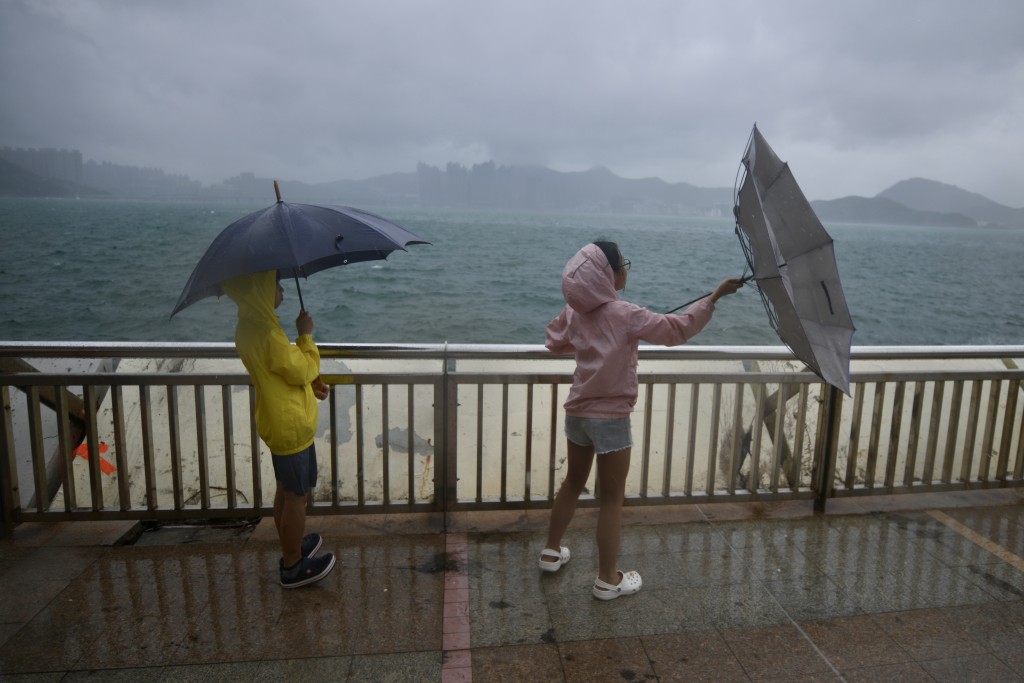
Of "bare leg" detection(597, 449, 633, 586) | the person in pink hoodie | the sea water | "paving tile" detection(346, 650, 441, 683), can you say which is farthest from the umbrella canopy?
the sea water

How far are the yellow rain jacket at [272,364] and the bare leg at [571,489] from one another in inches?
52.5

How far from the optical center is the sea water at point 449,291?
45.8 m

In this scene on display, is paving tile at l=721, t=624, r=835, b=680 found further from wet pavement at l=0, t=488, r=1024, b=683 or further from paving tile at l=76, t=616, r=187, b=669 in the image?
paving tile at l=76, t=616, r=187, b=669

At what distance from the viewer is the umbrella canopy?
8.73 ft

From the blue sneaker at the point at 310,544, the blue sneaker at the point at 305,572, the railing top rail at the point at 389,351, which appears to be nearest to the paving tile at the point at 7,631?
the blue sneaker at the point at 305,572

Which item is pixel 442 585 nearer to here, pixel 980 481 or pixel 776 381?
pixel 776 381

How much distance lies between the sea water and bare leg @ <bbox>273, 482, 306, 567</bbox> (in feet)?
98.8

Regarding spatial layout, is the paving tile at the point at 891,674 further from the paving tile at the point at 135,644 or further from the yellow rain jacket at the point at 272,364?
the paving tile at the point at 135,644

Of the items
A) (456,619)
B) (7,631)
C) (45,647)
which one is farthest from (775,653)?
(7,631)

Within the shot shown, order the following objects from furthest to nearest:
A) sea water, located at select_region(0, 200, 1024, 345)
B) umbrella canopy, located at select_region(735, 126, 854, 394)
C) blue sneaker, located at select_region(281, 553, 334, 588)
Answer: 1. sea water, located at select_region(0, 200, 1024, 345)
2. blue sneaker, located at select_region(281, 553, 334, 588)
3. umbrella canopy, located at select_region(735, 126, 854, 394)

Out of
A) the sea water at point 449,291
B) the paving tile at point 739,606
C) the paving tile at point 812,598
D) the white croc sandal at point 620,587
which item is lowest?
the sea water at point 449,291

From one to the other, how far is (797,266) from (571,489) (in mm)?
1623

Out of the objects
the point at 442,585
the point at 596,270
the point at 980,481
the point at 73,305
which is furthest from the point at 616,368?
the point at 73,305

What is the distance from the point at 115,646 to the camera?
306cm
